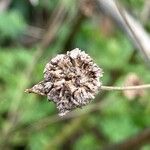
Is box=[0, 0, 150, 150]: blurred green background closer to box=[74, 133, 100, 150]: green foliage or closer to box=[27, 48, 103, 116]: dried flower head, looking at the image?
box=[74, 133, 100, 150]: green foliage

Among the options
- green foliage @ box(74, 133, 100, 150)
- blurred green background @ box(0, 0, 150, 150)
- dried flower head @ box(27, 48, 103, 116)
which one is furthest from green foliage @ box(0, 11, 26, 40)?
dried flower head @ box(27, 48, 103, 116)

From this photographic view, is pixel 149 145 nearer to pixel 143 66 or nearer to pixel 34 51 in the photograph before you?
pixel 143 66

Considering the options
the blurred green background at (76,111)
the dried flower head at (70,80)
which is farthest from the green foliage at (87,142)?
the dried flower head at (70,80)

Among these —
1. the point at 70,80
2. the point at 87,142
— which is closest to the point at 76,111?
the point at 87,142

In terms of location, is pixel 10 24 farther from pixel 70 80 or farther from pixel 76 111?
pixel 70 80

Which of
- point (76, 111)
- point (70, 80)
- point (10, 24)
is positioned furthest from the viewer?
point (10, 24)

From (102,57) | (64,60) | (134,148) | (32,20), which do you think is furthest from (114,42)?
(64,60)

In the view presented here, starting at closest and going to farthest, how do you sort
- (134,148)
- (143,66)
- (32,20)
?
(134,148), (143,66), (32,20)

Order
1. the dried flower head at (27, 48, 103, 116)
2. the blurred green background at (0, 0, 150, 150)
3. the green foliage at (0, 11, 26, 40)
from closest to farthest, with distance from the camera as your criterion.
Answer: the dried flower head at (27, 48, 103, 116) < the blurred green background at (0, 0, 150, 150) < the green foliage at (0, 11, 26, 40)
